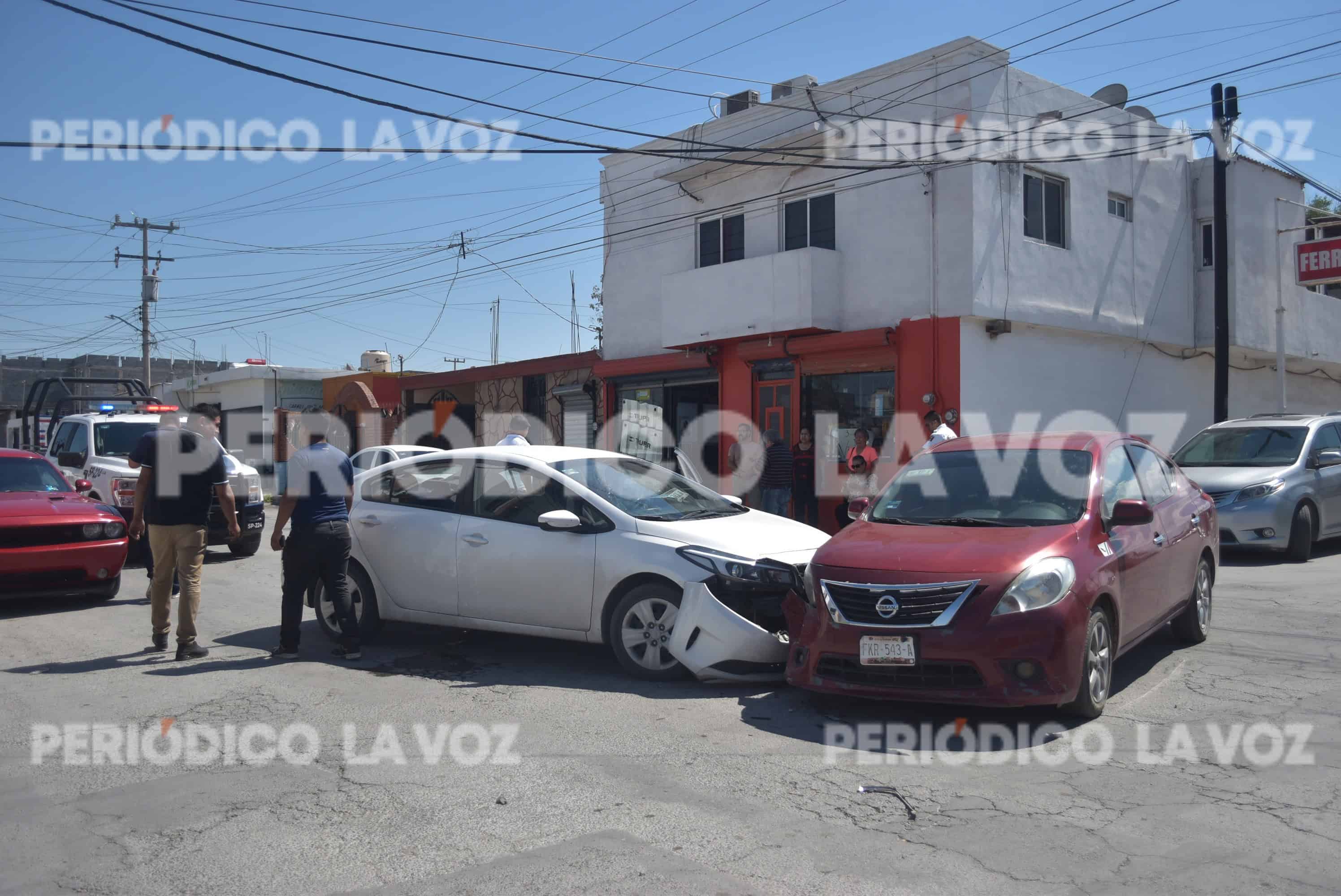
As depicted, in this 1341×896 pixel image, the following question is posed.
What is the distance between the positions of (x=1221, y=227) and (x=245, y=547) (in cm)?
1649

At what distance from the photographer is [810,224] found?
18.2 m

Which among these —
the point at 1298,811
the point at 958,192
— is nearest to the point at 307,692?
the point at 1298,811

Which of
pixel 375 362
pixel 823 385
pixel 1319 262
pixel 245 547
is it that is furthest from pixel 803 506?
pixel 375 362

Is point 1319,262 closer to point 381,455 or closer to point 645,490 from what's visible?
point 381,455

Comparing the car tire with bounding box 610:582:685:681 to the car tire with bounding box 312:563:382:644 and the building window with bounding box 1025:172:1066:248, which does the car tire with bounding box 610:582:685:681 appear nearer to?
the car tire with bounding box 312:563:382:644

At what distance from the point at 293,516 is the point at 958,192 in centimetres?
1188

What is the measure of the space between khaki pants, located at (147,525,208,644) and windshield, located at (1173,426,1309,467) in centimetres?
1115

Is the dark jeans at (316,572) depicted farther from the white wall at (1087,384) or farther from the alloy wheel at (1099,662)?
the white wall at (1087,384)

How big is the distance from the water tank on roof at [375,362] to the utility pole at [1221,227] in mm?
24777

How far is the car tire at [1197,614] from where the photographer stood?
746 centimetres

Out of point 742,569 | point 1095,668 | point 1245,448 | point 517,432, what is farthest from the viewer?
point 1245,448

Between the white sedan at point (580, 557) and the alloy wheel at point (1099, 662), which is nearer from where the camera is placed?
the alloy wheel at point (1099, 662)

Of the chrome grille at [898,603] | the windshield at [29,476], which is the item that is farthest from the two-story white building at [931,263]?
the chrome grille at [898,603]

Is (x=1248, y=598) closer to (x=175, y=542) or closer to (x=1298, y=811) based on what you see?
(x=1298, y=811)
